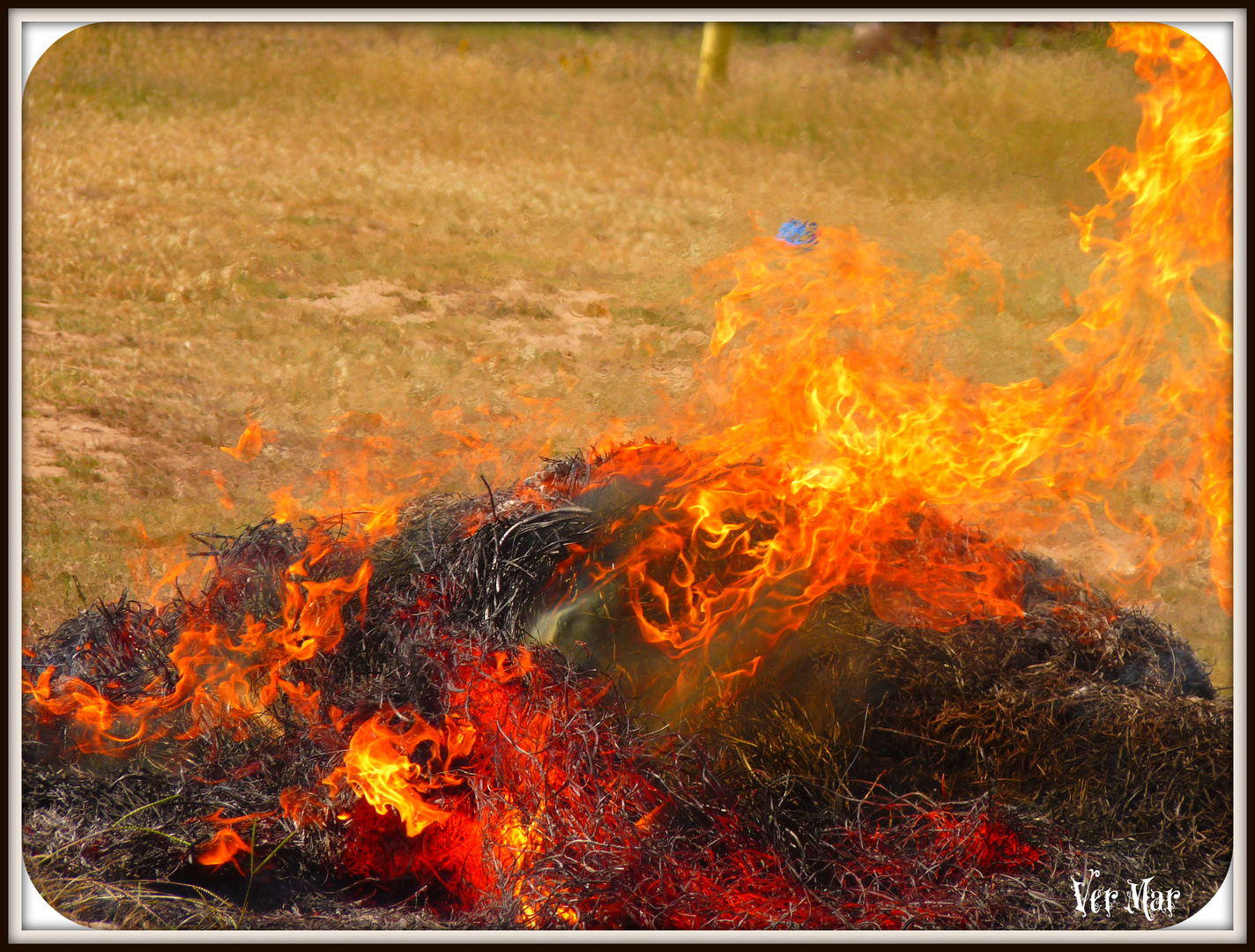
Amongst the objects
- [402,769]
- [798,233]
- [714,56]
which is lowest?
[402,769]

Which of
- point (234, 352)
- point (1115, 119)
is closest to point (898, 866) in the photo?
point (234, 352)

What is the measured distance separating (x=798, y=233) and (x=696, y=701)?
934cm

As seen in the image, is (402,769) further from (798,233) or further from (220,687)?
(798,233)

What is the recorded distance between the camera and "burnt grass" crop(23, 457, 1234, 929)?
430 centimetres

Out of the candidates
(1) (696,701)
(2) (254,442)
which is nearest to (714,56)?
(2) (254,442)

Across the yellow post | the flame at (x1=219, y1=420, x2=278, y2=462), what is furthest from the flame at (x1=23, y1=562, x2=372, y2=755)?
the yellow post

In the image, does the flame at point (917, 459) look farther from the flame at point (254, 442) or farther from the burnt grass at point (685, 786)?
the flame at point (254, 442)

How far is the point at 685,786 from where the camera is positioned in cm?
441

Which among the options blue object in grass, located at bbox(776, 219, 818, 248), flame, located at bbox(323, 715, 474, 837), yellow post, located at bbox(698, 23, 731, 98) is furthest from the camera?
yellow post, located at bbox(698, 23, 731, 98)

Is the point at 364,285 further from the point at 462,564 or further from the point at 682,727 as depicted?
the point at 682,727

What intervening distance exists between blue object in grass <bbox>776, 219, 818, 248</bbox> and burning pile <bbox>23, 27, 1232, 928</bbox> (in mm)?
6961

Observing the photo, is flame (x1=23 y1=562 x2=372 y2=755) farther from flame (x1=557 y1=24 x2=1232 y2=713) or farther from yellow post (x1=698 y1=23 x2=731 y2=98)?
yellow post (x1=698 y1=23 x2=731 y2=98)

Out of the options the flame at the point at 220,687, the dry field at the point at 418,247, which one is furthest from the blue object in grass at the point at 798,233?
the flame at the point at 220,687

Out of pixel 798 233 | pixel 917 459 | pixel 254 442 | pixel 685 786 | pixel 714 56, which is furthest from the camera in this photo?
pixel 714 56
